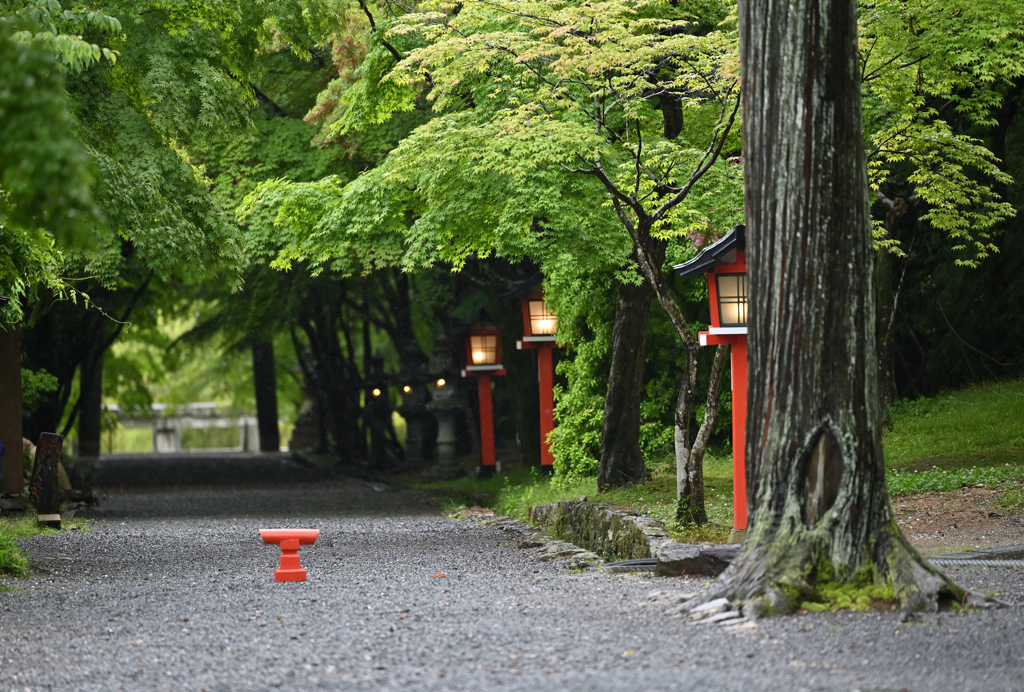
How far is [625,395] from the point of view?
12883 mm

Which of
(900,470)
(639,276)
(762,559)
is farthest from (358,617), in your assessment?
(900,470)

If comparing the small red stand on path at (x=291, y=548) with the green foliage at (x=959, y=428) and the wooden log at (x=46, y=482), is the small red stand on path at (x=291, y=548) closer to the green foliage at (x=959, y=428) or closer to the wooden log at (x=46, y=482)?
the wooden log at (x=46, y=482)

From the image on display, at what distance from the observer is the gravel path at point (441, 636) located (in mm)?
4305

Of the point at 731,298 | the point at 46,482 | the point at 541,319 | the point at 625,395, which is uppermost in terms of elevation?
the point at 541,319

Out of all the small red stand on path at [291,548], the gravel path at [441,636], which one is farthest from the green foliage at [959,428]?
the small red stand on path at [291,548]

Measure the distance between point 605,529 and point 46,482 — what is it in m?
7.49

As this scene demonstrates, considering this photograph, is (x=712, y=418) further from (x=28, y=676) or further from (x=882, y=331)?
(x=882, y=331)

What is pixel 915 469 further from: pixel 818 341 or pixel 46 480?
pixel 46 480

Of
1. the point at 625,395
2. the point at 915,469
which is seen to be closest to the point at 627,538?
the point at 625,395

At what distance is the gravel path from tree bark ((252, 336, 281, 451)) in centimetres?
2344

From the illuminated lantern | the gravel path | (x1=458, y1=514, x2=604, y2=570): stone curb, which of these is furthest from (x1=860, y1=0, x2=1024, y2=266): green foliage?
the gravel path

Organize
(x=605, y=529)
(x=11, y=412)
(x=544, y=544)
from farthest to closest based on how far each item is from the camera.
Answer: (x=11, y=412) → (x=544, y=544) → (x=605, y=529)

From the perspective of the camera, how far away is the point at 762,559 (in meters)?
5.44

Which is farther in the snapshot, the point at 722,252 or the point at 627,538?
the point at 627,538
